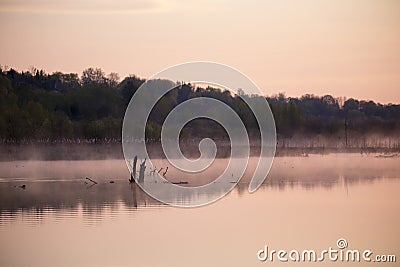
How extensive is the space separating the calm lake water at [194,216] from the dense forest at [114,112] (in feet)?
1.48

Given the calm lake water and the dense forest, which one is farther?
the dense forest

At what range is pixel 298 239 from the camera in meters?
8.23

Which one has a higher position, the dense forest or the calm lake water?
the dense forest

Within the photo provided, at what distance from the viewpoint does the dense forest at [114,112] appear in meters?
11.6

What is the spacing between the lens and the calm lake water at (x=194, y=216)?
7914 millimetres

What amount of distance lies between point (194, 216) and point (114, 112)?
11.1 ft

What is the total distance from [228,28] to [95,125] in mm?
3370

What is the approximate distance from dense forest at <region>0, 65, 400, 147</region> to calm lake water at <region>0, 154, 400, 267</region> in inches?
17.7

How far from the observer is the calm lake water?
7.91 m

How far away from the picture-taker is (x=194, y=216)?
9688mm

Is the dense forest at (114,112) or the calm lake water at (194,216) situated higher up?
the dense forest at (114,112)

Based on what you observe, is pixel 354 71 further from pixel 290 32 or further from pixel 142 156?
pixel 142 156

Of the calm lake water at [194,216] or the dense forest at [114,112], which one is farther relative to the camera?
the dense forest at [114,112]

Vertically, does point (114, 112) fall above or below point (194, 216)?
above
